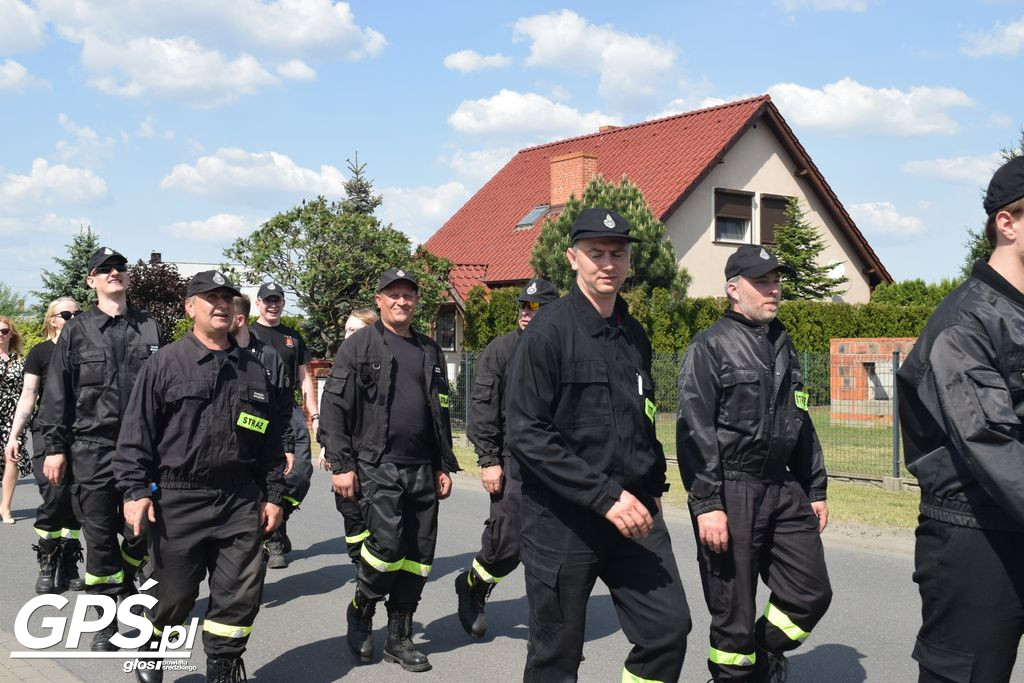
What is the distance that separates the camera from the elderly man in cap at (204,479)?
5.08 m

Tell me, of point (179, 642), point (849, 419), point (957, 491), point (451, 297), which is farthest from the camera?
point (451, 297)

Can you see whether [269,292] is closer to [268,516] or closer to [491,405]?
[491,405]

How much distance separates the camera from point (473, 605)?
6.57 meters

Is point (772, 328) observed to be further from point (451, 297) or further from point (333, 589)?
point (451, 297)

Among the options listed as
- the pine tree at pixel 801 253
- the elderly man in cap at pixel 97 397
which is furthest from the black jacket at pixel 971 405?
the pine tree at pixel 801 253

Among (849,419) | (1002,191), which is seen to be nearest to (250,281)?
(849,419)

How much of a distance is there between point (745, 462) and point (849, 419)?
1092 centimetres

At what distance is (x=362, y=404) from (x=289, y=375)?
7.98 feet

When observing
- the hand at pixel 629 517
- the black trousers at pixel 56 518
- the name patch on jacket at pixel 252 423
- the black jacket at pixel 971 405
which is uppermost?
the black jacket at pixel 971 405

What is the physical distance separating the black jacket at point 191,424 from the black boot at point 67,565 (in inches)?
129

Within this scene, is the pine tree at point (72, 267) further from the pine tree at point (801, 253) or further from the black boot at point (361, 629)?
the black boot at point (361, 629)

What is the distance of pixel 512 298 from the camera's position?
21.3 meters

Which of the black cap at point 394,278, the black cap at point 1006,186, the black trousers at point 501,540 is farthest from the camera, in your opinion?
the black trousers at point 501,540

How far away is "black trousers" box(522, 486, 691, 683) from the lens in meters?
3.98
